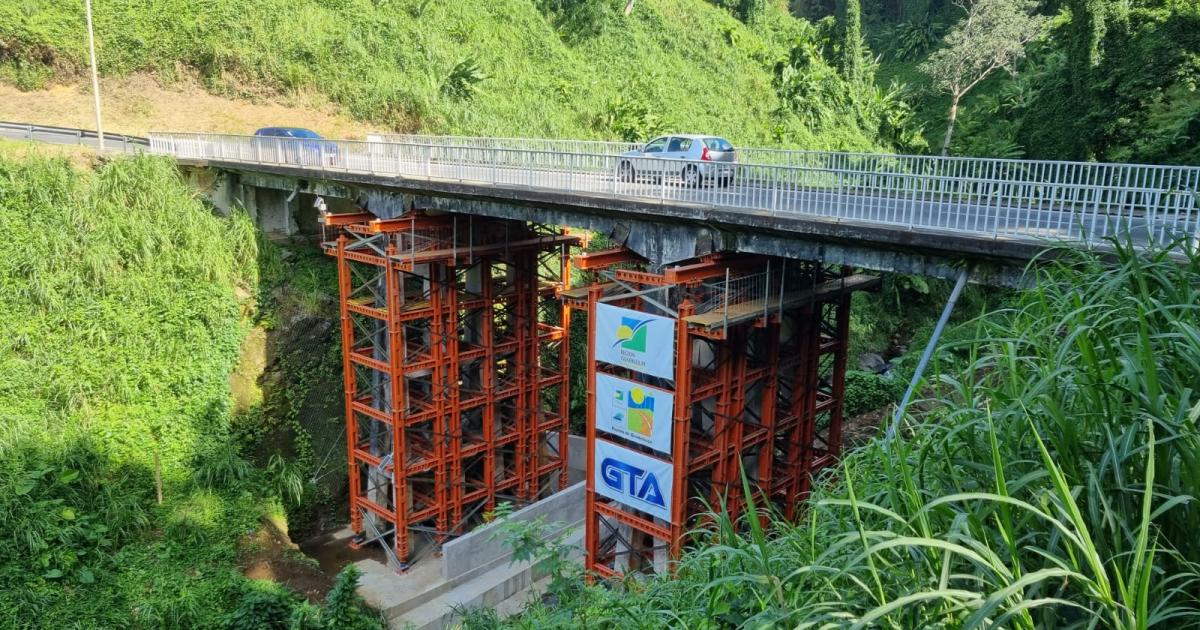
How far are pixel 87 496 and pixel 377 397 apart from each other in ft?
18.0

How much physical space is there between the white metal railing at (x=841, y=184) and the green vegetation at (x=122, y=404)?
3.22m

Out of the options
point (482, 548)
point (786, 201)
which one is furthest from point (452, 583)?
point (786, 201)

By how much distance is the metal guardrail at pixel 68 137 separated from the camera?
22000mm

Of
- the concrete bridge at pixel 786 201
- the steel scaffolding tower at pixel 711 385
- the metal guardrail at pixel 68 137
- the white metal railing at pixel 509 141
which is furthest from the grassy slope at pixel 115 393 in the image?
the steel scaffolding tower at pixel 711 385

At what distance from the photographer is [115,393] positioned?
16.0 metres

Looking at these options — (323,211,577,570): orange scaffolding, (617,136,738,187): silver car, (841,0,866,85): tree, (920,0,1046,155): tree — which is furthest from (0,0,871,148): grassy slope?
(617,136,738,187): silver car

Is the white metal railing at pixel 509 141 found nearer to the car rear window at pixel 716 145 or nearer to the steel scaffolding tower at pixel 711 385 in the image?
the car rear window at pixel 716 145

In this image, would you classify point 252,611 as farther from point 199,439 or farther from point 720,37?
point 720,37

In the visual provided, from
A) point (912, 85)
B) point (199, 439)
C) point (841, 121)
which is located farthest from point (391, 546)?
point (912, 85)

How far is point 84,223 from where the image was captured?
59.4 feet

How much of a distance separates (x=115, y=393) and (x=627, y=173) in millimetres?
11266

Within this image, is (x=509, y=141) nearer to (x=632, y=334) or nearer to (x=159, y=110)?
(x=632, y=334)

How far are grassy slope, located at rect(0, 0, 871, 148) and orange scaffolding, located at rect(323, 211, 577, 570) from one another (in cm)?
1358

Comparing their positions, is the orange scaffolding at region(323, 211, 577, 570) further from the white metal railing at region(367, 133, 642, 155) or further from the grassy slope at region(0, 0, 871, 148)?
the grassy slope at region(0, 0, 871, 148)
